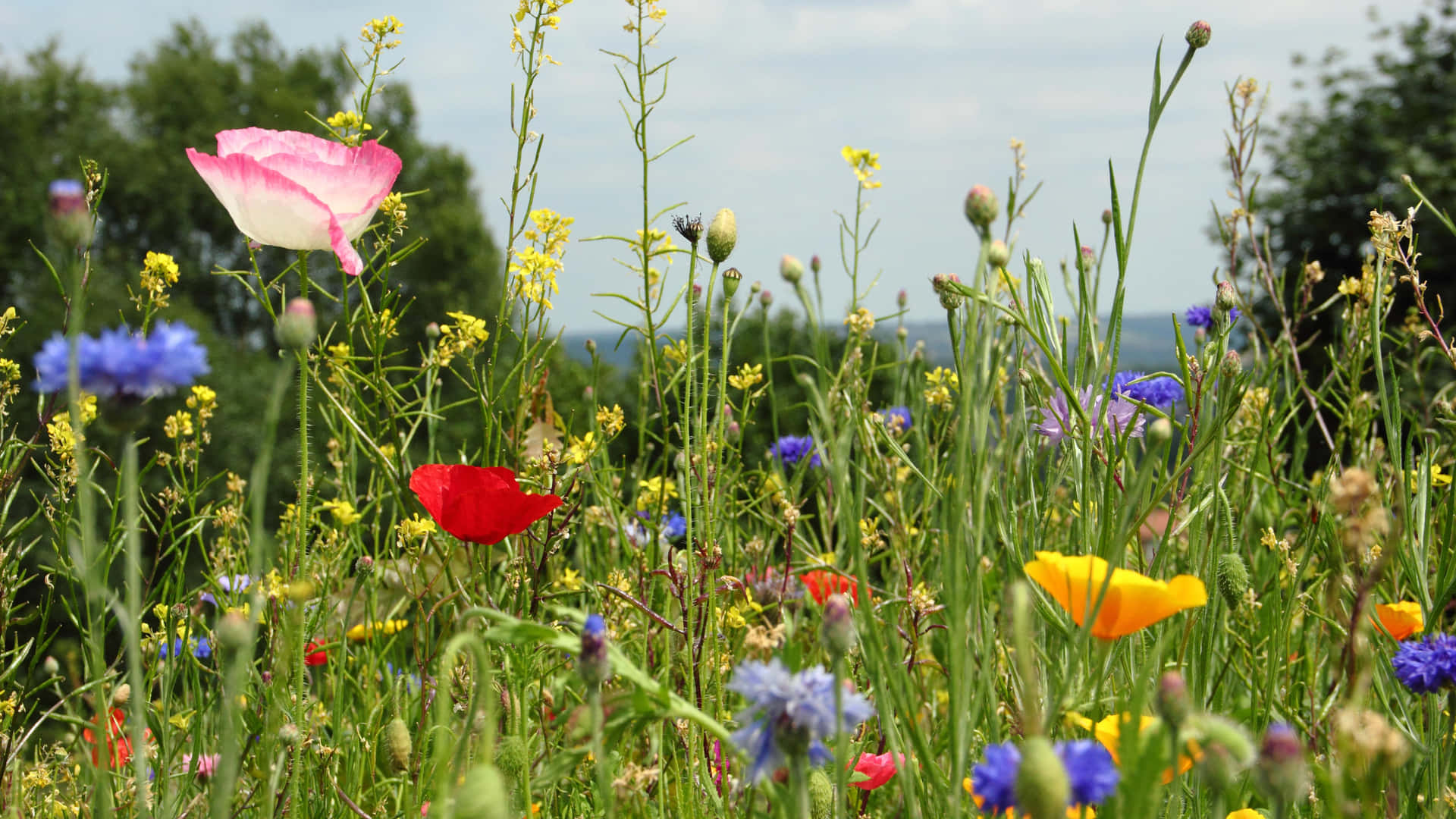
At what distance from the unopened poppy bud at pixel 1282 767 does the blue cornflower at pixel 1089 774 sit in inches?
2.6

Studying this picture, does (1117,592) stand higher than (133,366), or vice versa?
(133,366)

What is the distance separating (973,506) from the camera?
69cm

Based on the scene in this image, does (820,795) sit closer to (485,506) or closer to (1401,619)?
(485,506)

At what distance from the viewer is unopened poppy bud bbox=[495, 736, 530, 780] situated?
0.72 metres

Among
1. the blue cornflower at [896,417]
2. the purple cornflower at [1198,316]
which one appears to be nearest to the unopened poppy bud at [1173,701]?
the blue cornflower at [896,417]

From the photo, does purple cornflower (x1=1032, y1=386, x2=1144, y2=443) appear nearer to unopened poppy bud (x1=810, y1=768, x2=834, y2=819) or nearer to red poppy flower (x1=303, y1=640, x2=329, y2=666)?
unopened poppy bud (x1=810, y1=768, x2=834, y2=819)

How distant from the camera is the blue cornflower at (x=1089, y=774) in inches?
18.9

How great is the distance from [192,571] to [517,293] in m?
11.2

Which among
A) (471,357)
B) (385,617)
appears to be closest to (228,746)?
(471,357)

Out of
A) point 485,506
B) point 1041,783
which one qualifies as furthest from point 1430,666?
point 485,506

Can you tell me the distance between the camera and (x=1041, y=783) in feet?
1.37

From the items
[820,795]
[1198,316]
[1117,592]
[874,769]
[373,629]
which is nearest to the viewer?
[1117,592]

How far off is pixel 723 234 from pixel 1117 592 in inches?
19.0

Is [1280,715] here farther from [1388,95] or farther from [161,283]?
[1388,95]
